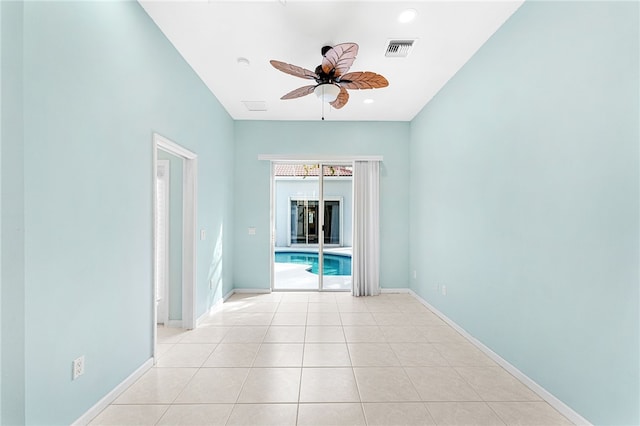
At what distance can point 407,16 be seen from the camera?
2.40 meters

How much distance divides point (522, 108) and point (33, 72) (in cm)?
→ 320

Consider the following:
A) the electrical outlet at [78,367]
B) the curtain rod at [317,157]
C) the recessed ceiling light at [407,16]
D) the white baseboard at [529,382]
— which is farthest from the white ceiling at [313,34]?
the white baseboard at [529,382]

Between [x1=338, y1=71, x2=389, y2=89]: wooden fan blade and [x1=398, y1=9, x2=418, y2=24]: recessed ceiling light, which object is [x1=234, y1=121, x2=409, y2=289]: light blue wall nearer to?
[x1=338, y1=71, x2=389, y2=89]: wooden fan blade

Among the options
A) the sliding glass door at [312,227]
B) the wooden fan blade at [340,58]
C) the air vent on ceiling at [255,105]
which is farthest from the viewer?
the sliding glass door at [312,227]

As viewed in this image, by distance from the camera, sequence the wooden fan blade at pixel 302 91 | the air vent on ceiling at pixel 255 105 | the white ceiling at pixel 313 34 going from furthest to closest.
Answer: the air vent on ceiling at pixel 255 105, the wooden fan blade at pixel 302 91, the white ceiling at pixel 313 34

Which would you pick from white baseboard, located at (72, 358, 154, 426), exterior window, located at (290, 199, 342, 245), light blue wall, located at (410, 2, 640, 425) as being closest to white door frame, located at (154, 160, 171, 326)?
white baseboard, located at (72, 358, 154, 426)

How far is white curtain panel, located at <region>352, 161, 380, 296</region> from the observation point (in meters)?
4.91

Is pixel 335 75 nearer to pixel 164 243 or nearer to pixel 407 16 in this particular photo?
pixel 407 16

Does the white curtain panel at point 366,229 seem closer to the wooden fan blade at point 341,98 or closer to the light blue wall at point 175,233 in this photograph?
the wooden fan blade at point 341,98

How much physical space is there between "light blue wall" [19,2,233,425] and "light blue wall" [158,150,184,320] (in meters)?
0.76

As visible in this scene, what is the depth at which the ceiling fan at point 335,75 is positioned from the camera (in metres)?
2.33

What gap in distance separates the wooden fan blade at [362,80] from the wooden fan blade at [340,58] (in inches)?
3.3

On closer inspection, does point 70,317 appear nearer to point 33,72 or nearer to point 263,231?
point 33,72

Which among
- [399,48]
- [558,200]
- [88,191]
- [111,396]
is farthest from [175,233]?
[558,200]
